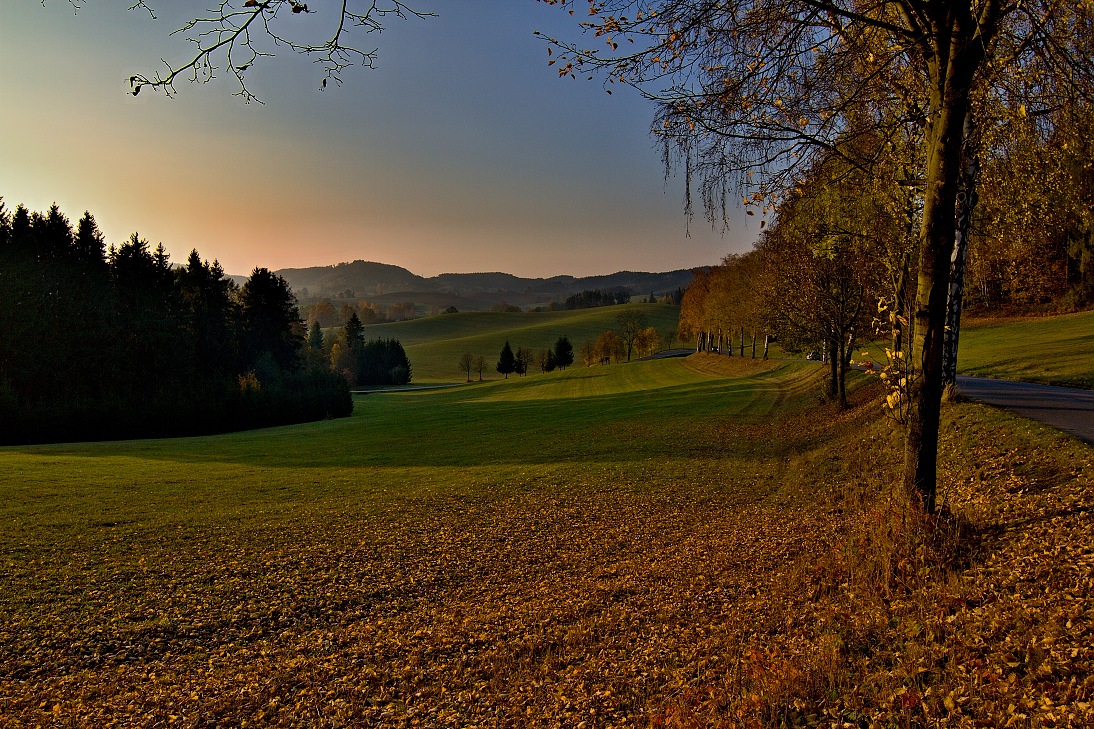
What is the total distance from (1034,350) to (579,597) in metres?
37.0

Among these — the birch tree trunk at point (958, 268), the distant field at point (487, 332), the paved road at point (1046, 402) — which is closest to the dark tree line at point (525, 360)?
the distant field at point (487, 332)

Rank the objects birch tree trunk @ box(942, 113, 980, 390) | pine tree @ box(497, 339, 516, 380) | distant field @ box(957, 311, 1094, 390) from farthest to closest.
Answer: pine tree @ box(497, 339, 516, 380) → distant field @ box(957, 311, 1094, 390) → birch tree trunk @ box(942, 113, 980, 390)

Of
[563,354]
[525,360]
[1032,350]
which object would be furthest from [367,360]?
[1032,350]

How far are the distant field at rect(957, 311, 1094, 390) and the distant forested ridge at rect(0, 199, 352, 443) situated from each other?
49602 mm

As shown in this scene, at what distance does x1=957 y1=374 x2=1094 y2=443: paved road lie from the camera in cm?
1177

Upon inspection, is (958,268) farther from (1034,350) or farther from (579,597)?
(1034,350)

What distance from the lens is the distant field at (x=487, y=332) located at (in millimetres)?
123350

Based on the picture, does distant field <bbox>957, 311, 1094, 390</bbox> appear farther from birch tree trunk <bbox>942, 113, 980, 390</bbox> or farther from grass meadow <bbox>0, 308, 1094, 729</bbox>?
grass meadow <bbox>0, 308, 1094, 729</bbox>

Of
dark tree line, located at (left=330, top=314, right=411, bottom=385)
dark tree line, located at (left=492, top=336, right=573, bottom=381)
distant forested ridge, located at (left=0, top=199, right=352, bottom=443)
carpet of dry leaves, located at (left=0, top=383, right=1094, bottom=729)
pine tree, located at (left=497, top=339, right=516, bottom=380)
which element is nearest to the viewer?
carpet of dry leaves, located at (left=0, top=383, right=1094, bottom=729)

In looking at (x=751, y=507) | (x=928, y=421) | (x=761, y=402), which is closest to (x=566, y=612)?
(x=928, y=421)

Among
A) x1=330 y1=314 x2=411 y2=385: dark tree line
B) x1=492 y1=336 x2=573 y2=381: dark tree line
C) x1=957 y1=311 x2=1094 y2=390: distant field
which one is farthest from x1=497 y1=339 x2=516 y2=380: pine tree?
x1=957 y1=311 x2=1094 y2=390: distant field

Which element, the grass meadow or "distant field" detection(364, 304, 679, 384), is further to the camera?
"distant field" detection(364, 304, 679, 384)

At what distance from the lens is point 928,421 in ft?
22.3

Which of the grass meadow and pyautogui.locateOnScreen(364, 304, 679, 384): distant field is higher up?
pyautogui.locateOnScreen(364, 304, 679, 384): distant field
